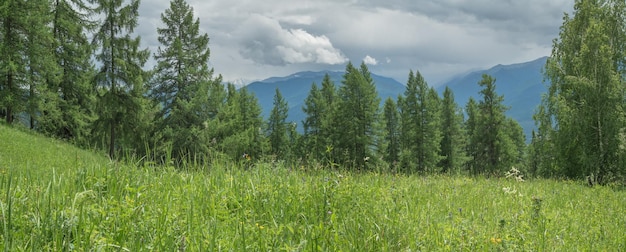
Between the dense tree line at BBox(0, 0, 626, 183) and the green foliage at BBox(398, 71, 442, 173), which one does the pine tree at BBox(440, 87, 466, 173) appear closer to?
the dense tree line at BBox(0, 0, 626, 183)

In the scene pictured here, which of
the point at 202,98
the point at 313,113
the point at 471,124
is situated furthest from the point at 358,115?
the point at 471,124

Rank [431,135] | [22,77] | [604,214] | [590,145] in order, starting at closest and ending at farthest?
[604,214] → [590,145] → [22,77] → [431,135]

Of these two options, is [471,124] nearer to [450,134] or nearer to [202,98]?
[450,134]

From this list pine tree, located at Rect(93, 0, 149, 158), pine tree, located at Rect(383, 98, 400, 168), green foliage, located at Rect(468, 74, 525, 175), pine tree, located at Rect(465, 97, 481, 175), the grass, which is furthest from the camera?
pine tree, located at Rect(465, 97, 481, 175)

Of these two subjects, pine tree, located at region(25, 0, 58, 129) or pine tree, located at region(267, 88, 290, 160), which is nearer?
pine tree, located at region(25, 0, 58, 129)

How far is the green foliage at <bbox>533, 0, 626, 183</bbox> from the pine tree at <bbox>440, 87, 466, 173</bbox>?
23838 mm

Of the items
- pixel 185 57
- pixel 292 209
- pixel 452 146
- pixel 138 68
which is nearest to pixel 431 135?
pixel 452 146

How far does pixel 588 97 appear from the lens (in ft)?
63.9

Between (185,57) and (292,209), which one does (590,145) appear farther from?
(185,57)

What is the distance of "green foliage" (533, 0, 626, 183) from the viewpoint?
62.7ft

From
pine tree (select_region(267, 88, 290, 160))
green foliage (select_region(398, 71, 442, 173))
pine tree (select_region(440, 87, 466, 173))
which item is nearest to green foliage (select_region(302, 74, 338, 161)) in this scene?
pine tree (select_region(267, 88, 290, 160))

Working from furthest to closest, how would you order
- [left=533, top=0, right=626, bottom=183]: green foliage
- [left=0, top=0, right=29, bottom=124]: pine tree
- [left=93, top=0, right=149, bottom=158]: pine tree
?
1. [left=93, top=0, right=149, bottom=158]: pine tree
2. [left=0, top=0, right=29, bottom=124]: pine tree
3. [left=533, top=0, right=626, bottom=183]: green foliage

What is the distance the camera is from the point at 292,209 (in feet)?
14.0

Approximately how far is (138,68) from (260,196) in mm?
30154
